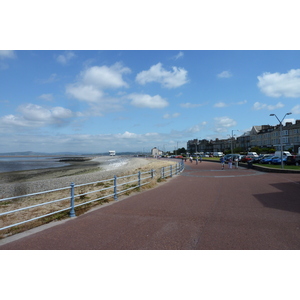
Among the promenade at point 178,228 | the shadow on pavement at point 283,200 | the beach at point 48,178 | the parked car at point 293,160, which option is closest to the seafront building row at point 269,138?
the parked car at point 293,160

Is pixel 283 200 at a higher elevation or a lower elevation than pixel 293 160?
lower

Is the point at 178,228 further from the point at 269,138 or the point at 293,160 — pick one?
the point at 269,138

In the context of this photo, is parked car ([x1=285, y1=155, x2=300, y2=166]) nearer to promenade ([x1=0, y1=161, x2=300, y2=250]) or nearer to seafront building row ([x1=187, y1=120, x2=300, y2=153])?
promenade ([x1=0, y1=161, x2=300, y2=250])

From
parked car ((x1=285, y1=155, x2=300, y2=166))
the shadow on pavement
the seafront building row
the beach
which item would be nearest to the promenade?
the shadow on pavement

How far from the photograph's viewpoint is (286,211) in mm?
7199

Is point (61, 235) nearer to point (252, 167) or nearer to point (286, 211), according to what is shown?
point (286, 211)

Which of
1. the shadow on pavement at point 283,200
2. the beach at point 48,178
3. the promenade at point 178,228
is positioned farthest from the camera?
the beach at point 48,178

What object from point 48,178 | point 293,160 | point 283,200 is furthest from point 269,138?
point 283,200

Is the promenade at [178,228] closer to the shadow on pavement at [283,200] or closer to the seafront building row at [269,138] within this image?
the shadow on pavement at [283,200]

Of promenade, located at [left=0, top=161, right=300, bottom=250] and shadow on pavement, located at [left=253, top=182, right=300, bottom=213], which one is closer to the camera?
promenade, located at [left=0, top=161, right=300, bottom=250]

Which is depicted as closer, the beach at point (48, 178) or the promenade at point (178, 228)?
the promenade at point (178, 228)

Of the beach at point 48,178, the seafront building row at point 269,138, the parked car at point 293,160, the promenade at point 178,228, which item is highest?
the seafront building row at point 269,138

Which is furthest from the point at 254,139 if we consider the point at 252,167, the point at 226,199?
the point at 226,199

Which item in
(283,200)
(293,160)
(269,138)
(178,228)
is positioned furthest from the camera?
(269,138)
